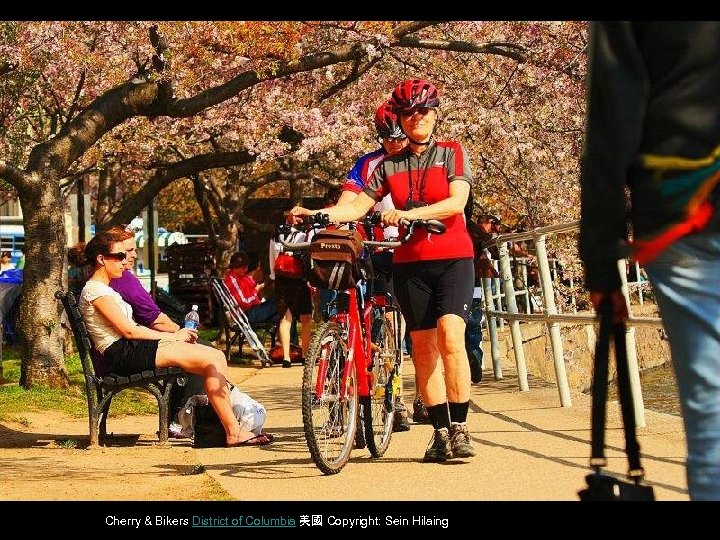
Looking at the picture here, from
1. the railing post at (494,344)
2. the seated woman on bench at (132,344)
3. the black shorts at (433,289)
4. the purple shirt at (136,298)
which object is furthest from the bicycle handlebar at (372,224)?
the railing post at (494,344)

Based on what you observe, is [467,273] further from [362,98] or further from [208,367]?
[362,98]

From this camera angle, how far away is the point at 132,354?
899 centimetres

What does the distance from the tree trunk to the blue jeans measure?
9.94m

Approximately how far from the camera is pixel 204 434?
891cm

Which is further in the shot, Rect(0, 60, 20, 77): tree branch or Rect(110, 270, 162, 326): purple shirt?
Rect(0, 60, 20, 77): tree branch

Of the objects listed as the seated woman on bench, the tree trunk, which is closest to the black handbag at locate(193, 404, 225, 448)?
the seated woman on bench

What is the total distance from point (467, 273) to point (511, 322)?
13.8 feet

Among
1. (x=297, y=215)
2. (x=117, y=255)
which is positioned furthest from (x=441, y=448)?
(x=117, y=255)

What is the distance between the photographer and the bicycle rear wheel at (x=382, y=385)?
7820 millimetres

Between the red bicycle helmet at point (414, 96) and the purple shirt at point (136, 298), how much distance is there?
2707 mm

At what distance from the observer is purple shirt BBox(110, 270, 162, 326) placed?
9555mm

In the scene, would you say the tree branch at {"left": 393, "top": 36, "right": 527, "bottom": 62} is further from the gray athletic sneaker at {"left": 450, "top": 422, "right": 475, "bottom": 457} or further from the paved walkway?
the gray athletic sneaker at {"left": 450, "top": 422, "right": 475, "bottom": 457}

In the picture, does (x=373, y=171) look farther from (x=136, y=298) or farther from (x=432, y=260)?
(x=136, y=298)
